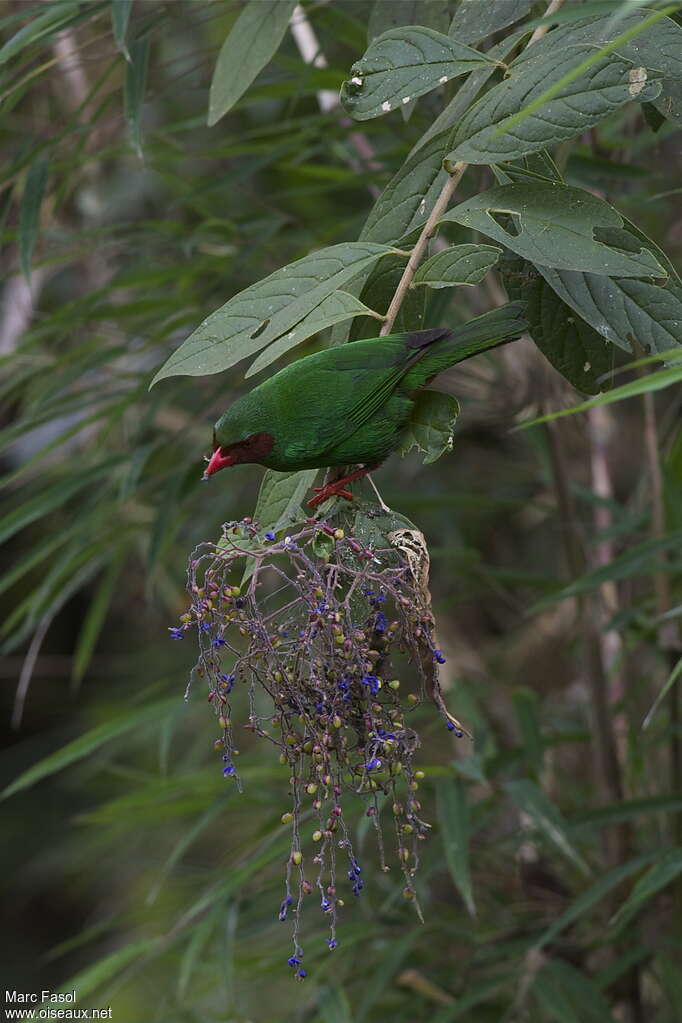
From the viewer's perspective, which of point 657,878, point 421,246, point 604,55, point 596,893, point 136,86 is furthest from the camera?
point 596,893

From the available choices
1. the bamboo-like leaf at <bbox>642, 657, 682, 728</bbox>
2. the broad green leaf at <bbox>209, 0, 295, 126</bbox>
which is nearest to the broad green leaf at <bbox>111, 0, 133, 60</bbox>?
the broad green leaf at <bbox>209, 0, 295, 126</bbox>

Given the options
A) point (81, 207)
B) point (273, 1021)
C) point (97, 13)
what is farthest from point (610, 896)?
point (81, 207)

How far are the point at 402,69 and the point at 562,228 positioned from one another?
246 millimetres

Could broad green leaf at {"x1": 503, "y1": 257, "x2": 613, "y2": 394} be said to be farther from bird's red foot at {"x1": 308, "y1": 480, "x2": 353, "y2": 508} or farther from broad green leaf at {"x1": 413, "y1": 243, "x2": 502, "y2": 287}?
bird's red foot at {"x1": 308, "y1": 480, "x2": 353, "y2": 508}

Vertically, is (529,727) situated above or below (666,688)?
below

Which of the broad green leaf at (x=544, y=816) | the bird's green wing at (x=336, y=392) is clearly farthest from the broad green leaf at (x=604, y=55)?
the broad green leaf at (x=544, y=816)

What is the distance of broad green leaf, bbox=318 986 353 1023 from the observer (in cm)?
181

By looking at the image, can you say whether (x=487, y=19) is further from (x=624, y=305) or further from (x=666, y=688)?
(x=666, y=688)

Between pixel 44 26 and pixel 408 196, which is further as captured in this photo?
pixel 44 26

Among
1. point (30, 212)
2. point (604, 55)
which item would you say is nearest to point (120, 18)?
point (30, 212)

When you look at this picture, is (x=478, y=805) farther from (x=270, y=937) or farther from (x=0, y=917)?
(x=0, y=917)

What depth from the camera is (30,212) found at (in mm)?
1768

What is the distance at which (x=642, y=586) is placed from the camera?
9.17 feet

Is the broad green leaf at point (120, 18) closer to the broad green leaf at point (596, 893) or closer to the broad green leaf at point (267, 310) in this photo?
the broad green leaf at point (267, 310)
